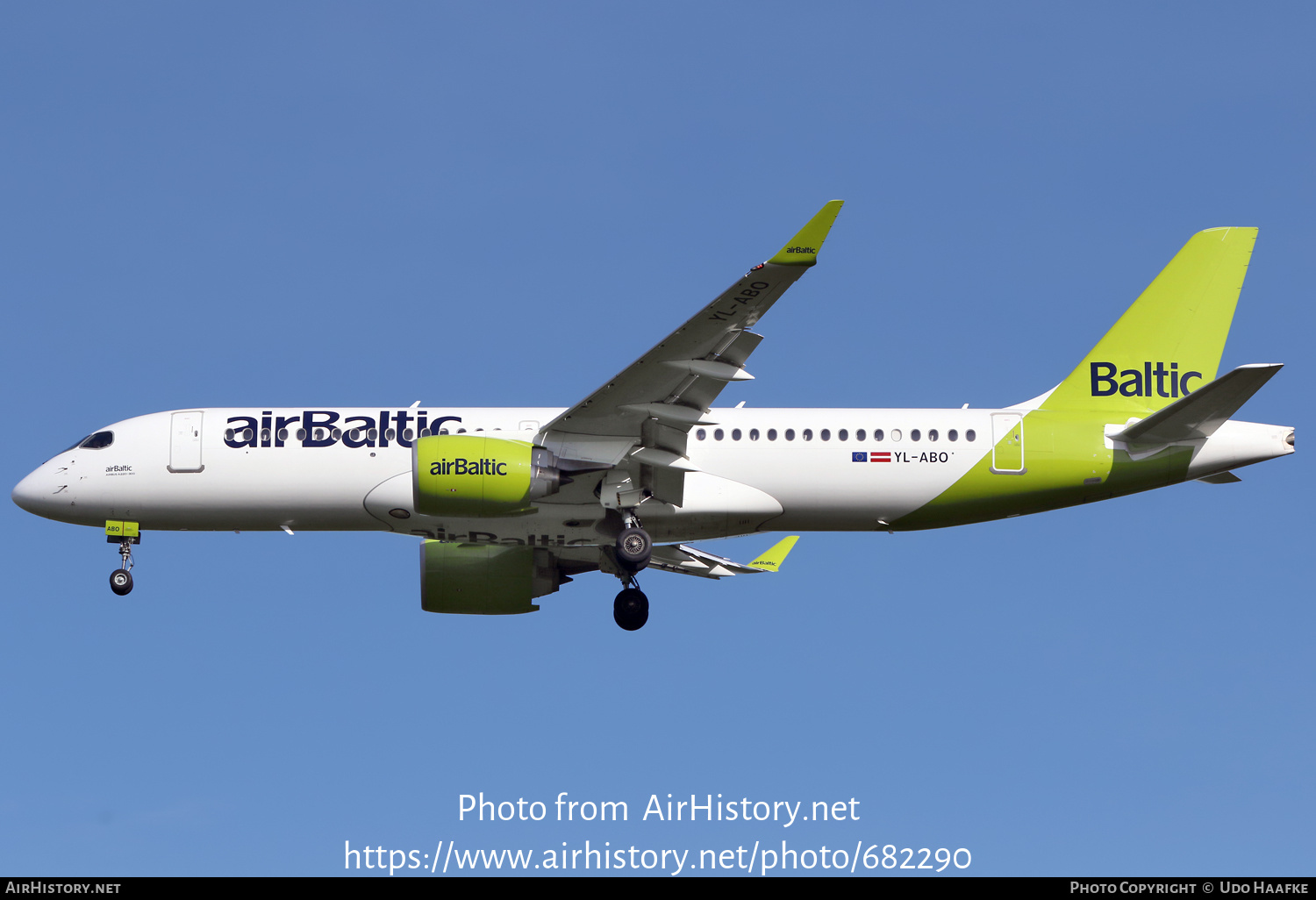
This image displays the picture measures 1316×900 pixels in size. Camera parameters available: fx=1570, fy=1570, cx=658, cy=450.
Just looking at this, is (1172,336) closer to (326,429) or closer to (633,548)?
(633,548)

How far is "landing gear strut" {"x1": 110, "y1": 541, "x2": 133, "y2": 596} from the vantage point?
3238cm

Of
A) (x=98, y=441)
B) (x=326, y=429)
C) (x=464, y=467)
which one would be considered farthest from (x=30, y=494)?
(x=464, y=467)

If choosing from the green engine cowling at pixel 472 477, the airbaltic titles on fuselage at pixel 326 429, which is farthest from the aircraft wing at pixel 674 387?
the airbaltic titles on fuselage at pixel 326 429

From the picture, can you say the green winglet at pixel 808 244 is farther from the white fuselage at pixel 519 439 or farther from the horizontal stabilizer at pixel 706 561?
the horizontal stabilizer at pixel 706 561

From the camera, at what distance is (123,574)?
32.4m

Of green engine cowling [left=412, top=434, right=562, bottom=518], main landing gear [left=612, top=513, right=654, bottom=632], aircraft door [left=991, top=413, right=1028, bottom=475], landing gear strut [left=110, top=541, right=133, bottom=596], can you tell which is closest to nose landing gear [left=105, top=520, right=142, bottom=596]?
landing gear strut [left=110, top=541, right=133, bottom=596]

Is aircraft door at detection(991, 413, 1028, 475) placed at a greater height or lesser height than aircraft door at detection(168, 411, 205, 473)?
lesser

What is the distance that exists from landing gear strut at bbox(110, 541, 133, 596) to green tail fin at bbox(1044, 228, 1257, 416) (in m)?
19.4

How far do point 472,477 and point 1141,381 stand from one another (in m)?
14.5

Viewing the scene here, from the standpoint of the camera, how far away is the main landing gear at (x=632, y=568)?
30969 mm

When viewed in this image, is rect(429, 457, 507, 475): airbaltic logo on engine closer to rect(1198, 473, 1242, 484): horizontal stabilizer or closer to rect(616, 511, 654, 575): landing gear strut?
rect(616, 511, 654, 575): landing gear strut
